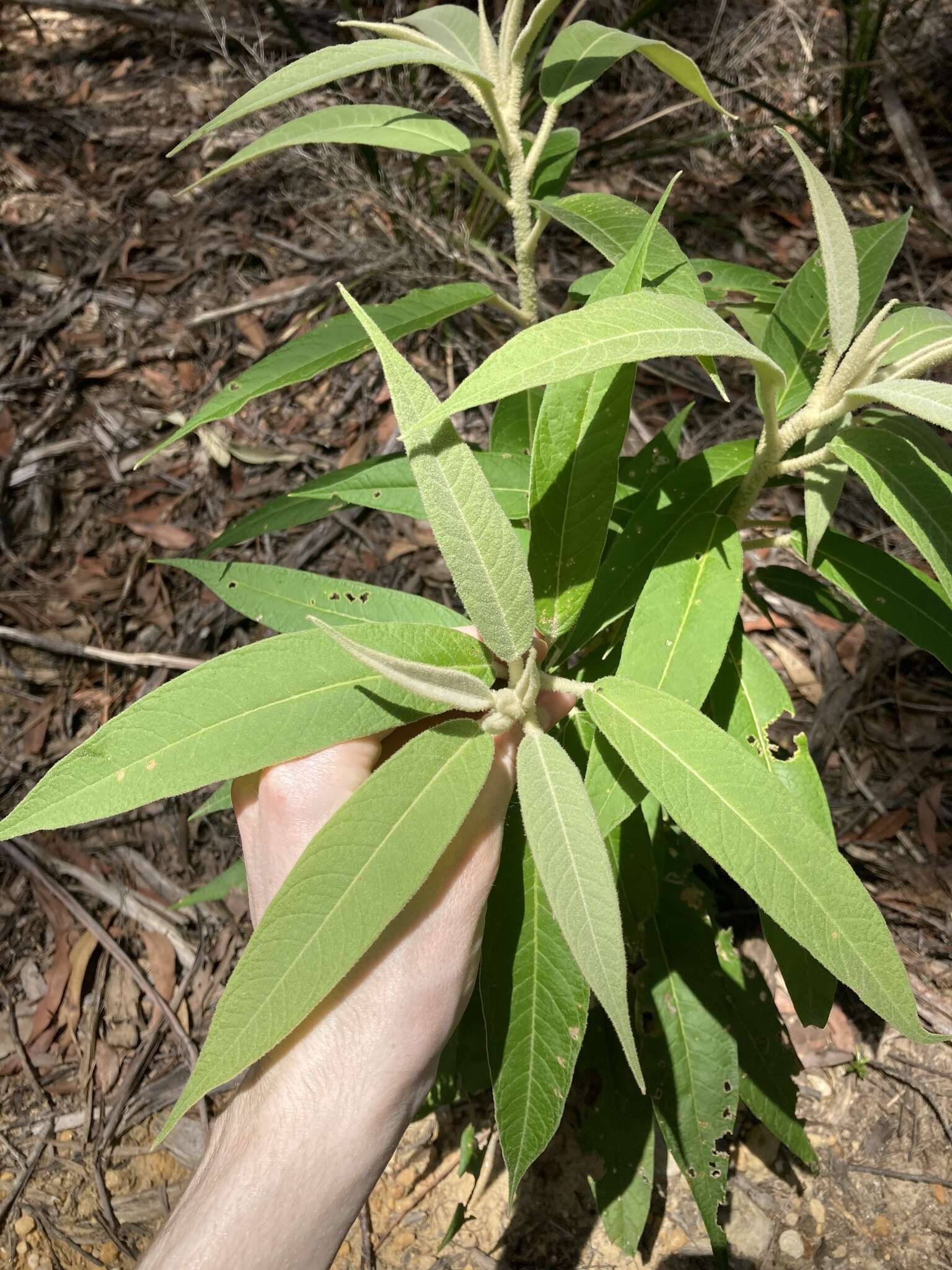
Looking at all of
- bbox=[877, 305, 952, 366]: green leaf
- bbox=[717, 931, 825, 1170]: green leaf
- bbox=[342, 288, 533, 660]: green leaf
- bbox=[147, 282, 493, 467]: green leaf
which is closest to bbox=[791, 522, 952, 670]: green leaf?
bbox=[877, 305, 952, 366]: green leaf

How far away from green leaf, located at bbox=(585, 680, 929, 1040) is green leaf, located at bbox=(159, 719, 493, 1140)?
0.19 m

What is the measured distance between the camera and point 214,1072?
0.71 metres

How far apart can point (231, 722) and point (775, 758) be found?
2.43 ft

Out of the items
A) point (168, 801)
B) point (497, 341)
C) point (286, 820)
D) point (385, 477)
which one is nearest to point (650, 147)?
point (497, 341)

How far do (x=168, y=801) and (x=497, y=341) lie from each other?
154cm

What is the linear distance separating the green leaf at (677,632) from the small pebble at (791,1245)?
1.22m

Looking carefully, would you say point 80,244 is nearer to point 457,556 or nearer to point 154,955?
point 154,955

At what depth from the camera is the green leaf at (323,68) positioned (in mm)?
903

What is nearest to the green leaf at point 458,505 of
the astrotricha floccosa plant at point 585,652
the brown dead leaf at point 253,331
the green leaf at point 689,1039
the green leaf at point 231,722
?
the astrotricha floccosa plant at point 585,652

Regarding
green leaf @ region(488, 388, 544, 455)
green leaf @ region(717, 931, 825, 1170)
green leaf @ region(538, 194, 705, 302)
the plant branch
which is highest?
the plant branch

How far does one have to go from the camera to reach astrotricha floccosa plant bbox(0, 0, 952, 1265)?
746mm

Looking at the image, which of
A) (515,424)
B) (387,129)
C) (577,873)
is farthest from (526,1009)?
(387,129)

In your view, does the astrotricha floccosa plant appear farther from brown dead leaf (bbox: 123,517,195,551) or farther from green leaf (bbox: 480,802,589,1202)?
brown dead leaf (bbox: 123,517,195,551)

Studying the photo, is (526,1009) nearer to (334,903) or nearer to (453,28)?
(334,903)
